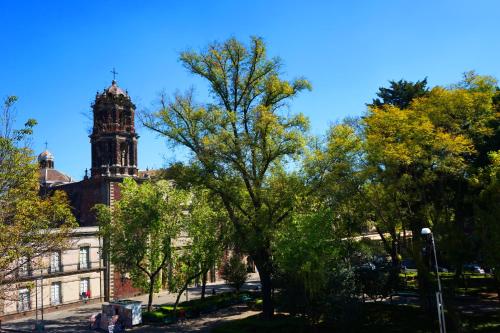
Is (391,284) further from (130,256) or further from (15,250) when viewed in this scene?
(15,250)

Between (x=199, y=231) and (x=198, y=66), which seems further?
(x=199, y=231)

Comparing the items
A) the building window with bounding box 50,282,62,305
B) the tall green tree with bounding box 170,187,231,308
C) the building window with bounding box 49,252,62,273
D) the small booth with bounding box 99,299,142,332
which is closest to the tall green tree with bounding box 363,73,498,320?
the tall green tree with bounding box 170,187,231,308

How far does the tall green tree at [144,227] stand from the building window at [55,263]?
8902mm

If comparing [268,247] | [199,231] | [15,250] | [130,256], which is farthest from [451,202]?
[15,250]

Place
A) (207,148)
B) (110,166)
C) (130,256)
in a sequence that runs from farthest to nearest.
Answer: (110,166) → (130,256) → (207,148)

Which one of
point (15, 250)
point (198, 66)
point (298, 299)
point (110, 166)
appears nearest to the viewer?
point (15, 250)

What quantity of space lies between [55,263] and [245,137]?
24870mm

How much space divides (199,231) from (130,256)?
544 cm

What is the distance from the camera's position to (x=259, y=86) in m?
29.8

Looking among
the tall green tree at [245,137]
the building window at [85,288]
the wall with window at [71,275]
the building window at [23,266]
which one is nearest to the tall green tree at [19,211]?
the building window at [23,266]

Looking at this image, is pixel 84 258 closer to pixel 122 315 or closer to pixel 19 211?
pixel 122 315

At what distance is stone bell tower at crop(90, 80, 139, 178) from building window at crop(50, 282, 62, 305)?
12162 millimetres

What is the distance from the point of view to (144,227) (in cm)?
3425

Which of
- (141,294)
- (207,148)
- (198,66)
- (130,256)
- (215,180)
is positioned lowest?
(141,294)
